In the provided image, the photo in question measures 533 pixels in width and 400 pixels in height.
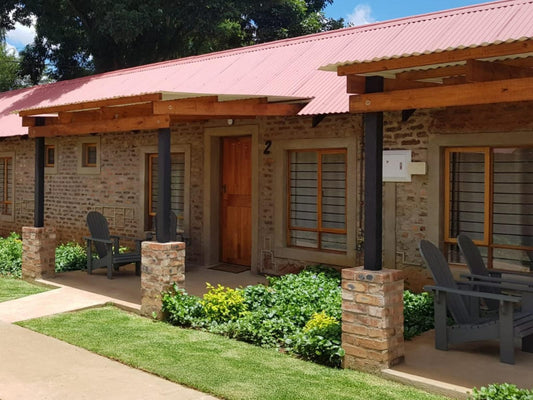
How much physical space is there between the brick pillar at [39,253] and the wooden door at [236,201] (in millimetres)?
2989

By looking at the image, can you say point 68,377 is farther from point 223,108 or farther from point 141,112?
point 141,112

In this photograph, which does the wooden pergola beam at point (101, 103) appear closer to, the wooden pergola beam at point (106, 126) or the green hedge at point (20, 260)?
the wooden pergola beam at point (106, 126)

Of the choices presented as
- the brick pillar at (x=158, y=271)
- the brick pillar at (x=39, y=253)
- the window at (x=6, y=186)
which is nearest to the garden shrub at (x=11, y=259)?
the brick pillar at (x=39, y=253)

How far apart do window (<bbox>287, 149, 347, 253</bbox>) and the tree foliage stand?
14015mm

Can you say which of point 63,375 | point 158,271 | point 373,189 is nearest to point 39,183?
point 158,271

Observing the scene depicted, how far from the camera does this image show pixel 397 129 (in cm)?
891

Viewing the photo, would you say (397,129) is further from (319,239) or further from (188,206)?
(188,206)

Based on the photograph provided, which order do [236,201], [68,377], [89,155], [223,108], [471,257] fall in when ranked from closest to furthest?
[68,377]
[471,257]
[223,108]
[236,201]
[89,155]

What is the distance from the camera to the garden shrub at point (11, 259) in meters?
11.2

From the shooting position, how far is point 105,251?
1095cm

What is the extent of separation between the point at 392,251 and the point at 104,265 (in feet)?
16.0

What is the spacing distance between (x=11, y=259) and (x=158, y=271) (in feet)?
16.9

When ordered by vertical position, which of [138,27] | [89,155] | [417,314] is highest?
[138,27]

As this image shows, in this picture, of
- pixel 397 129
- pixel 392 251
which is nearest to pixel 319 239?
pixel 392 251
